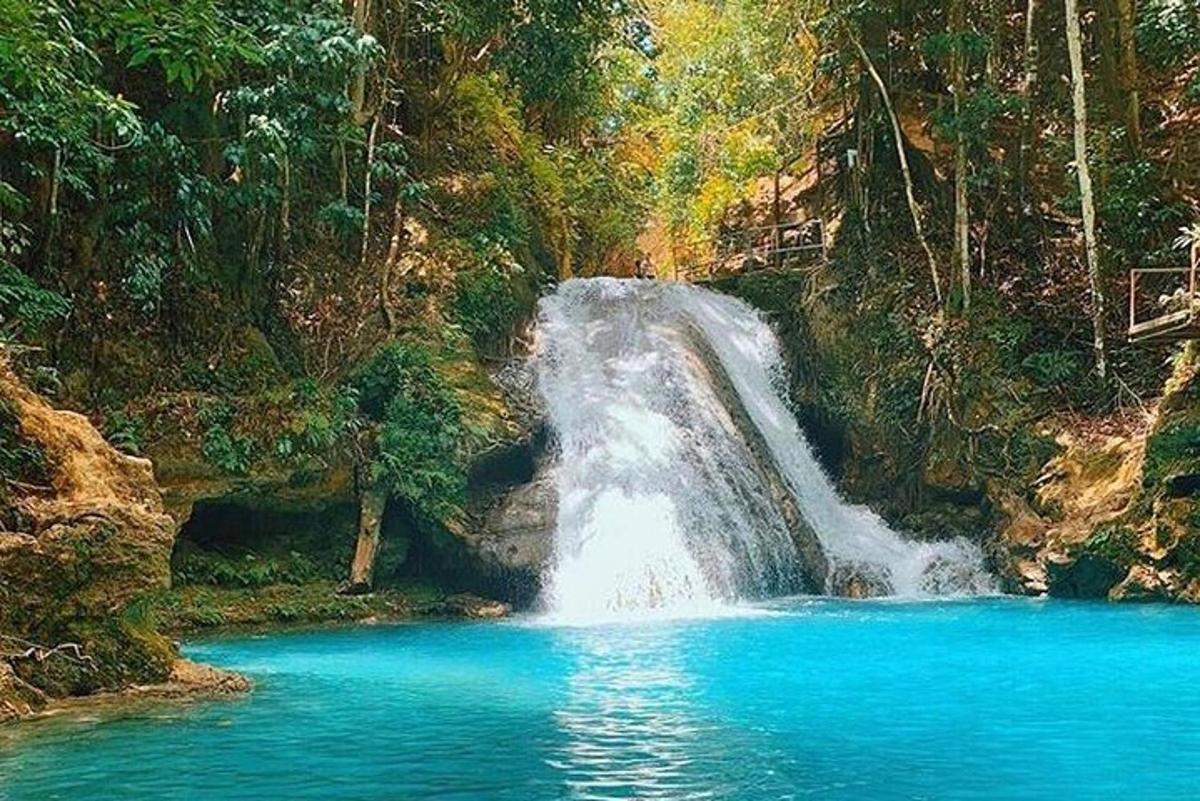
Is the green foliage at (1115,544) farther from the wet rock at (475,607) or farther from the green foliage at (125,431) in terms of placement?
the green foliage at (125,431)

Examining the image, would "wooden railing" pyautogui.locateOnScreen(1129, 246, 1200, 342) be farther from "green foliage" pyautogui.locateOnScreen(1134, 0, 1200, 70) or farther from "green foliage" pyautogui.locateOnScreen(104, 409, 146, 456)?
"green foliage" pyautogui.locateOnScreen(104, 409, 146, 456)

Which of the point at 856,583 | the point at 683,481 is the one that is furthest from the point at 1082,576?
the point at 683,481

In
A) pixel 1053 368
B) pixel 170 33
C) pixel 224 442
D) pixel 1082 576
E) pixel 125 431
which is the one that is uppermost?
pixel 170 33

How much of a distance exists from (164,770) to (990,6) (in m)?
20.9

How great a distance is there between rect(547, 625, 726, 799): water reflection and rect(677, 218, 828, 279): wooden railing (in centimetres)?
1428

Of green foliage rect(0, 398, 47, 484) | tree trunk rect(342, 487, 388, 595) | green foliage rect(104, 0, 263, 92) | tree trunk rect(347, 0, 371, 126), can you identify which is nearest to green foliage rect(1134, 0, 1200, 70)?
tree trunk rect(347, 0, 371, 126)

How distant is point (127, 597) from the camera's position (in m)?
8.79

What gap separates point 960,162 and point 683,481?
7.45 m

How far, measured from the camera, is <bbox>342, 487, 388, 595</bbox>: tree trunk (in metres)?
16.8

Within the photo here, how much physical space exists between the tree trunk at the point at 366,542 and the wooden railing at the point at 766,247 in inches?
421

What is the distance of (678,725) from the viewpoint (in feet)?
25.8

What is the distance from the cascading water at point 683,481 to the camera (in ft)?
56.4

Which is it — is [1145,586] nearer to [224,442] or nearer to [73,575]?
[224,442]

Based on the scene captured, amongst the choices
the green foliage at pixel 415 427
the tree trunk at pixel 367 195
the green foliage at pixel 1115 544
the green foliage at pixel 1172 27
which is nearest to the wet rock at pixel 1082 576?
the green foliage at pixel 1115 544
